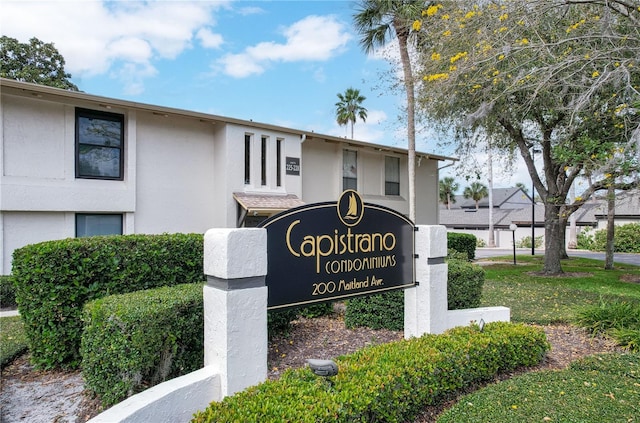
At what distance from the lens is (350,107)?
120 feet

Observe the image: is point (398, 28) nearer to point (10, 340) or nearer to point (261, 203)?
point (261, 203)

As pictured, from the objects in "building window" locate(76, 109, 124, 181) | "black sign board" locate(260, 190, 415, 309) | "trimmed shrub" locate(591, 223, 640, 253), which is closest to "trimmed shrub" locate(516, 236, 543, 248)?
"trimmed shrub" locate(591, 223, 640, 253)

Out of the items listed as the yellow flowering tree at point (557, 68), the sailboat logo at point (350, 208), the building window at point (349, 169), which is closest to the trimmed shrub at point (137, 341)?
the sailboat logo at point (350, 208)

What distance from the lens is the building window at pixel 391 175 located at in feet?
63.1

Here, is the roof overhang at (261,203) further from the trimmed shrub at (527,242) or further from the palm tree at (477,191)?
the palm tree at (477,191)

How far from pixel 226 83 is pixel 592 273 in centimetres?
1490

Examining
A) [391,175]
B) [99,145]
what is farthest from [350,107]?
[99,145]

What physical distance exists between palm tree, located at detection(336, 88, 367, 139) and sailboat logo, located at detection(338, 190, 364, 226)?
33.3 metres

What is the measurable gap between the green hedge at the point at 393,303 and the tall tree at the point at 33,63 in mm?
23656

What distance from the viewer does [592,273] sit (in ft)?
48.5

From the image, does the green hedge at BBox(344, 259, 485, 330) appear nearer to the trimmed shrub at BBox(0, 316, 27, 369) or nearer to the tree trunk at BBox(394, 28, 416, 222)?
the trimmed shrub at BBox(0, 316, 27, 369)

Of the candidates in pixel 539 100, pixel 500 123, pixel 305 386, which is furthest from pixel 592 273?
pixel 305 386

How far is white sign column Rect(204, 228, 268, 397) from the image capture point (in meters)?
3.15

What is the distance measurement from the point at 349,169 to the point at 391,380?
48.2ft
